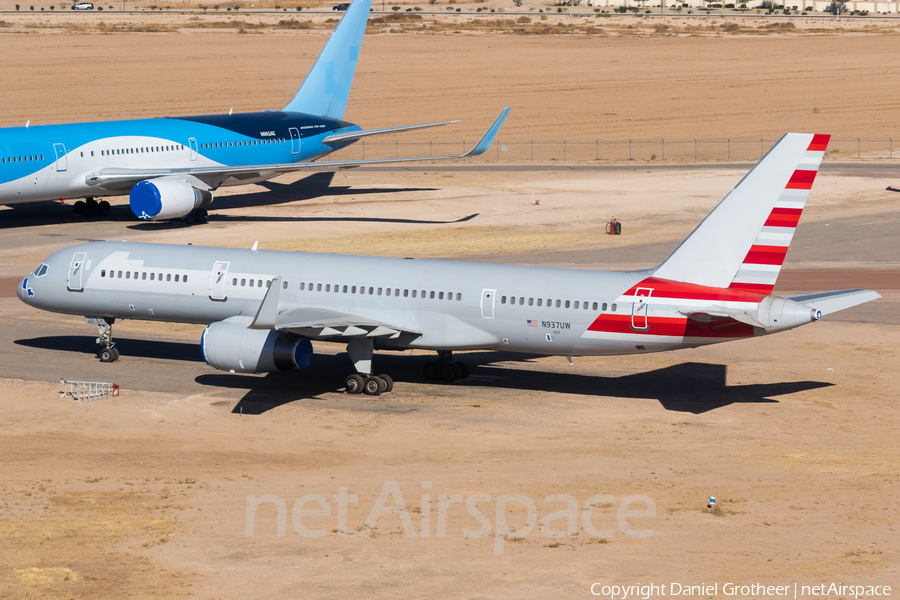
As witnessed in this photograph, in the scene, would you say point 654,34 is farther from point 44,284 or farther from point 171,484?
point 171,484

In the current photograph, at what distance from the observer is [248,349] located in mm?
35062

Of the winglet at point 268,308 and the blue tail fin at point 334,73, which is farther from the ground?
the blue tail fin at point 334,73

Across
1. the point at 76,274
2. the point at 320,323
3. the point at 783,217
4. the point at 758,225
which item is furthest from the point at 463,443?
the point at 76,274

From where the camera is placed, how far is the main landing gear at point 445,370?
3966 cm

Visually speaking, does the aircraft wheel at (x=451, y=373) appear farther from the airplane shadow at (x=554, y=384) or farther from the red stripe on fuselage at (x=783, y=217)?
the red stripe on fuselage at (x=783, y=217)

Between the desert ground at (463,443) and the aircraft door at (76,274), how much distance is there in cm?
302

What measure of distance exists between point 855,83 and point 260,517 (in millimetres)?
110591

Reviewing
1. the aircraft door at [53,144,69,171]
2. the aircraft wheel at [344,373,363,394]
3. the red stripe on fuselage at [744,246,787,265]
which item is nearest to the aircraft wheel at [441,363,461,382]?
the aircraft wheel at [344,373,363,394]

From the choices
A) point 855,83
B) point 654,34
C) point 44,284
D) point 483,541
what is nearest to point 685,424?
point 483,541

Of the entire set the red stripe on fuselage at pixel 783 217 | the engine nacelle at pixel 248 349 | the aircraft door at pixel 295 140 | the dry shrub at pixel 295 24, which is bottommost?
the engine nacelle at pixel 248 349

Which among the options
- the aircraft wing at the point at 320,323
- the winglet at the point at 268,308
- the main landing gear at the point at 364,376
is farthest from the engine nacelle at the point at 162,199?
the winglet at the point at 268,308

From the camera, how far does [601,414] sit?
35.7 m

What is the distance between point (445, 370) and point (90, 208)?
134 ft

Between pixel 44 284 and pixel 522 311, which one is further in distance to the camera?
pixel 44 284
